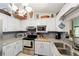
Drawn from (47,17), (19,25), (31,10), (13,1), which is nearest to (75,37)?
(47,17)

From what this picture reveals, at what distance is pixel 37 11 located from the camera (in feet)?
4.29

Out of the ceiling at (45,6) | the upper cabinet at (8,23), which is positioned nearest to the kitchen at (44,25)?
the ceiling at (45,6)

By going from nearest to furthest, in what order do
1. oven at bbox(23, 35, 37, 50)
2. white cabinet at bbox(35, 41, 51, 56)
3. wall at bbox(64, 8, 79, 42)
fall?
wall at bbox(64, 8, 79, 42)
oven at bbox(23, 35, 37, 50)
white cabinet at bbox(35, 41, 51, 56)

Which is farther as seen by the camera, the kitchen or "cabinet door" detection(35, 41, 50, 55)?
"cabinet door" detection(35, 41, 50, 55)

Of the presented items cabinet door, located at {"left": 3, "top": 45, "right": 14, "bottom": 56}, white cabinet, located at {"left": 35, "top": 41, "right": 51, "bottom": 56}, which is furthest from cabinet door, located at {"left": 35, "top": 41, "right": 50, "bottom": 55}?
cabinet door, located at {"left": 3, "top": 45, "right": 14, "bottom": 56}

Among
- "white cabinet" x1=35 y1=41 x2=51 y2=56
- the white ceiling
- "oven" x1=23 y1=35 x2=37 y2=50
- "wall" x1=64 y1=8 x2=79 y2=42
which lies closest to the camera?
the white ceiling

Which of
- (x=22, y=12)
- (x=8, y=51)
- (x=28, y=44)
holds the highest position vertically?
(x=22, y=12)

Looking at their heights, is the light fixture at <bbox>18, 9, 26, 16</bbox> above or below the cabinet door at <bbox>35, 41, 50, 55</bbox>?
above

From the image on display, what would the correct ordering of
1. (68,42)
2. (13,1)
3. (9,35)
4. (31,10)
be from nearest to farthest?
(13,1)
(31,10)
(68,42)
(9,35)

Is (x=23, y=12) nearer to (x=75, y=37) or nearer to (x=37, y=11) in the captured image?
(x=37, y=11)

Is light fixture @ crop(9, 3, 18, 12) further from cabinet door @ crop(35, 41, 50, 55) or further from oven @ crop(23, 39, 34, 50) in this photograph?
cabinet door @ crop(35, 41, 50, 55)

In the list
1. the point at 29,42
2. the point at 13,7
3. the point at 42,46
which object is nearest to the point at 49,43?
the point at 42,46

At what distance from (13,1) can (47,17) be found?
1.76 ft

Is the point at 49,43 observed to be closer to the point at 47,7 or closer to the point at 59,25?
the point at 59,25
